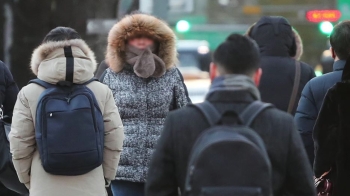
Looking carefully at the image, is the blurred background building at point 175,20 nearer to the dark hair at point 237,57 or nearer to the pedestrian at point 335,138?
the pedestrian at point 335,138

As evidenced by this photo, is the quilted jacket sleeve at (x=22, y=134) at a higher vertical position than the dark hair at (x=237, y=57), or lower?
lower

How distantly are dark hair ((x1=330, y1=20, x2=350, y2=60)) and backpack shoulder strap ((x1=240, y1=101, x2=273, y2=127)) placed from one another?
99.9 inches

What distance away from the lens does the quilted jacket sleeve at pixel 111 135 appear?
5.36m

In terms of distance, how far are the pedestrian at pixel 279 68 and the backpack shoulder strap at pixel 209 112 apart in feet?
10.9

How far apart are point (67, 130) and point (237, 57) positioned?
1749mm

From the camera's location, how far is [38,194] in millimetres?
5234

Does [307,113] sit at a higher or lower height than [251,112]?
lower

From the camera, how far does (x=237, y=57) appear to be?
3.64 meters

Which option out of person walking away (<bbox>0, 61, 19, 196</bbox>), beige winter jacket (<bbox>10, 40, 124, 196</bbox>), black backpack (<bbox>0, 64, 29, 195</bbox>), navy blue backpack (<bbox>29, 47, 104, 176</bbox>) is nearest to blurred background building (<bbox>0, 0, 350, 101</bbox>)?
person walking away (<bbox>0, 61, 19, 196</bbox>)

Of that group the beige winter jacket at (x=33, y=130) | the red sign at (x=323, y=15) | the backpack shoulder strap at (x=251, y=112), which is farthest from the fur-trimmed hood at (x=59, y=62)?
the red sign at (x=323, y=15)

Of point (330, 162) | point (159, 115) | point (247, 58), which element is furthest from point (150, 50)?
point (247, 58)

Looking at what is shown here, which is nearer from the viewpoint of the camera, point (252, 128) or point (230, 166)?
point (230, 166)

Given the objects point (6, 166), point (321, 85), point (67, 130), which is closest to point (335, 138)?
point (321, 85)

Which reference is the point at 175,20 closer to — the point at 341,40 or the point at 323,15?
the point at 323,15
